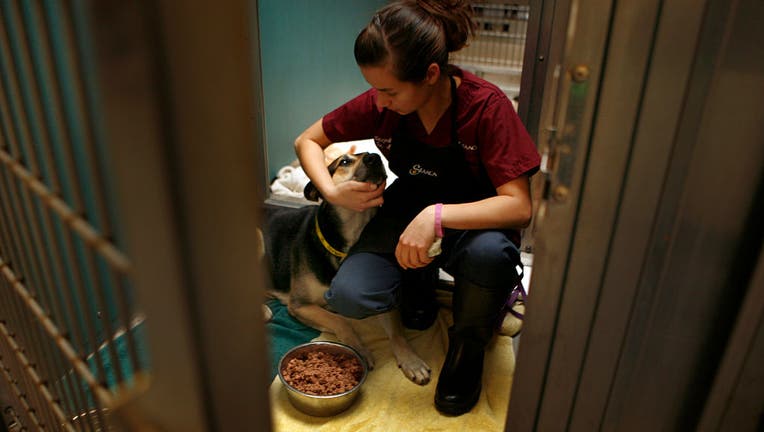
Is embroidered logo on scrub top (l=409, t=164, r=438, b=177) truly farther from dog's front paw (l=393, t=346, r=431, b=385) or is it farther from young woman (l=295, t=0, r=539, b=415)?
dog's front paw (l=393, t=346, r=431, b=385)

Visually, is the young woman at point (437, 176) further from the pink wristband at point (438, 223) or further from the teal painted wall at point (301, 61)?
the teal painted wall at point (301, 61)

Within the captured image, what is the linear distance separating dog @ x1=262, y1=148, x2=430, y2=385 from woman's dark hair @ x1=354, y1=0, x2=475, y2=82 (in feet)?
1.33

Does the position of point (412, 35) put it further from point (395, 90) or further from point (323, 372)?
point (323, 372)

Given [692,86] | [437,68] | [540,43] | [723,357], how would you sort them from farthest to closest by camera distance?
1. [540,43]
2. [437,68]
3. [723,357]
4. [692,86]

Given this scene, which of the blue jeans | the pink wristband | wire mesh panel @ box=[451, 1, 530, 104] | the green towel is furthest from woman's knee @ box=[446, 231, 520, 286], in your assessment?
wire mesh panel @ box=[451, 1, 530, 104]

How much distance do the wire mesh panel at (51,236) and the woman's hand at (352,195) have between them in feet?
2.36

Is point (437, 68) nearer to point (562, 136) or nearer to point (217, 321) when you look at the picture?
point (562, 136)

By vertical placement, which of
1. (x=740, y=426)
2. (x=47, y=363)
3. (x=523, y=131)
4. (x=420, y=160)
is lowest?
(x=740, y=426)

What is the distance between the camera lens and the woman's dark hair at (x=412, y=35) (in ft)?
4.56

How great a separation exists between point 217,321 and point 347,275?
1183mm

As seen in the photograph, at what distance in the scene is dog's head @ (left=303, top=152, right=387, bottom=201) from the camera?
1747 millimetres

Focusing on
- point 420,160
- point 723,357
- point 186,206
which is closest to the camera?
point 186,206

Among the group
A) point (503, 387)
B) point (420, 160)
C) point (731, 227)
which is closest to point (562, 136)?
point (731, 227)

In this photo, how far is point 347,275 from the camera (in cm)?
166
